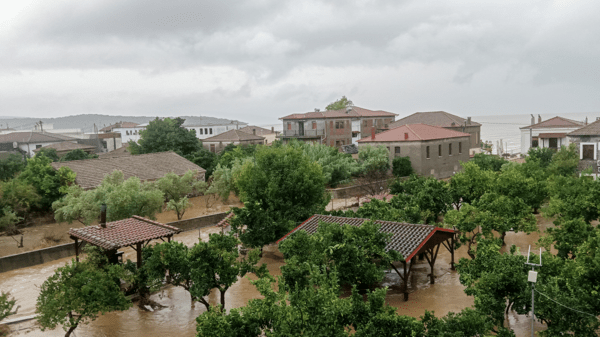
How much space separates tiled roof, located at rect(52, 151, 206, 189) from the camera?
4031 centimetres

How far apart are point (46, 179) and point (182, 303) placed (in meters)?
23.4

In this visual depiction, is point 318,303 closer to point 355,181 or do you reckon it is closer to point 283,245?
point 283,245

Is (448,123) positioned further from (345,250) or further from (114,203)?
(345,250)

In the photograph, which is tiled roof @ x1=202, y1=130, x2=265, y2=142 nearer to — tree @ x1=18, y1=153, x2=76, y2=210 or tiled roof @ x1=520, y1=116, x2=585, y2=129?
tree @ x1=18, y1=153, x2=76, y2=210

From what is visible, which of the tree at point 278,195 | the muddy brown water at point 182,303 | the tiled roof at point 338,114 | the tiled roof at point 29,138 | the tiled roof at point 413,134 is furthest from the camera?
the tiled roof at point 29,138

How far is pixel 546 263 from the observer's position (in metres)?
14.2

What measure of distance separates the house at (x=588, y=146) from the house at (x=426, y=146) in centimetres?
1169

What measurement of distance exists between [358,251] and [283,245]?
2670mm

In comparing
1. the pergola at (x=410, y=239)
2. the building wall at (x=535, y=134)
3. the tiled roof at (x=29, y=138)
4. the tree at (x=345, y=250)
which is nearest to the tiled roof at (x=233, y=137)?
the tiled roof at (x=29, y=138)

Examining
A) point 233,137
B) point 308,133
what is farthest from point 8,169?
point 308,133

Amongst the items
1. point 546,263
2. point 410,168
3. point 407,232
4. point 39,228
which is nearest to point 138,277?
point 407,232

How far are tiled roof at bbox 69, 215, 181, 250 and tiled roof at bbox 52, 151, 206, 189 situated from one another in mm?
20171

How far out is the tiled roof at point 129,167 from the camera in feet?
132

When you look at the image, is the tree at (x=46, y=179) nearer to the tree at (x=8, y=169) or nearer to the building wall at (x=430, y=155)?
the tree at (x=8, y=169)
